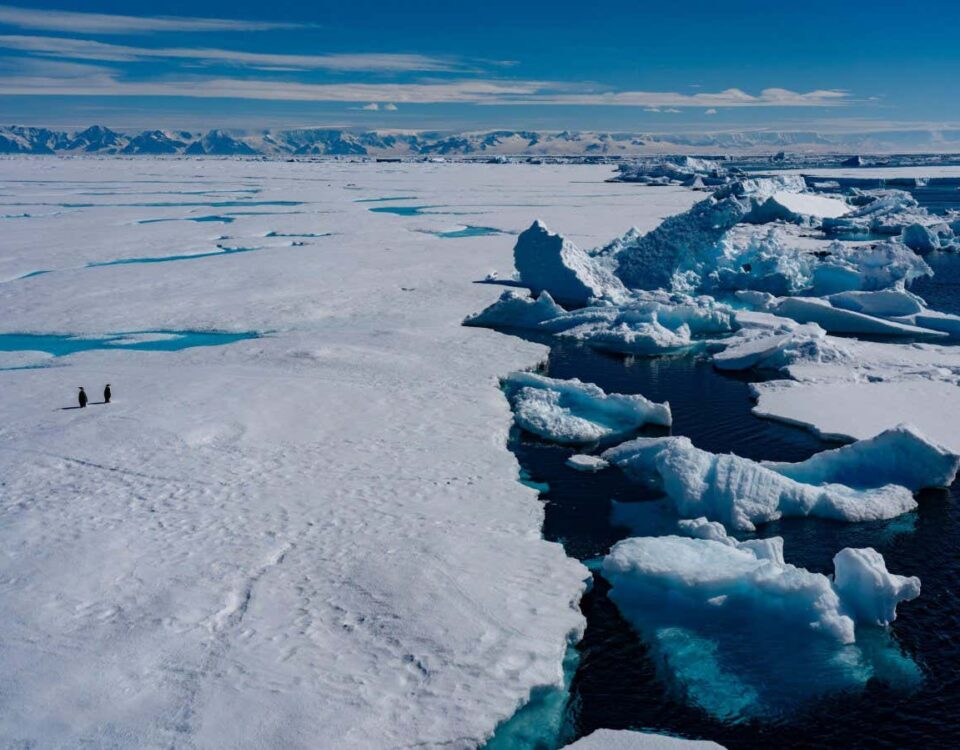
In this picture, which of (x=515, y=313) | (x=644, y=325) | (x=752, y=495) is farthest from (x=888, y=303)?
(x=752, y=495)

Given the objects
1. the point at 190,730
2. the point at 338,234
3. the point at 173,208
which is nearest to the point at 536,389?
the point at 190,730

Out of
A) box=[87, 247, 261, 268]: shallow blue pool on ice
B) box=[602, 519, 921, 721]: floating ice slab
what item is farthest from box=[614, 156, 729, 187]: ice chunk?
box=[602, 519, 921, 721]: floating ice slab

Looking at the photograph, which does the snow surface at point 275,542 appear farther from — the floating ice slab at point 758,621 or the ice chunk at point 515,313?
the ice chunk at point 515,313

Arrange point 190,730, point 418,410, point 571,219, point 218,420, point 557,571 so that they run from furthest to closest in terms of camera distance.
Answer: point 571,219, point 418,410, point 218,420, point 557,571, point 190,730

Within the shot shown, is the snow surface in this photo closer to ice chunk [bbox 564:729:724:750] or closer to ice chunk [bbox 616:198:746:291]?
ice chunk [bbox 564:729:724:750]

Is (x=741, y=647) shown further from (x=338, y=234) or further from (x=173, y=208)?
(x=173, y=208)

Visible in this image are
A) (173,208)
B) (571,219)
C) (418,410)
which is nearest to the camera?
(418,410)
